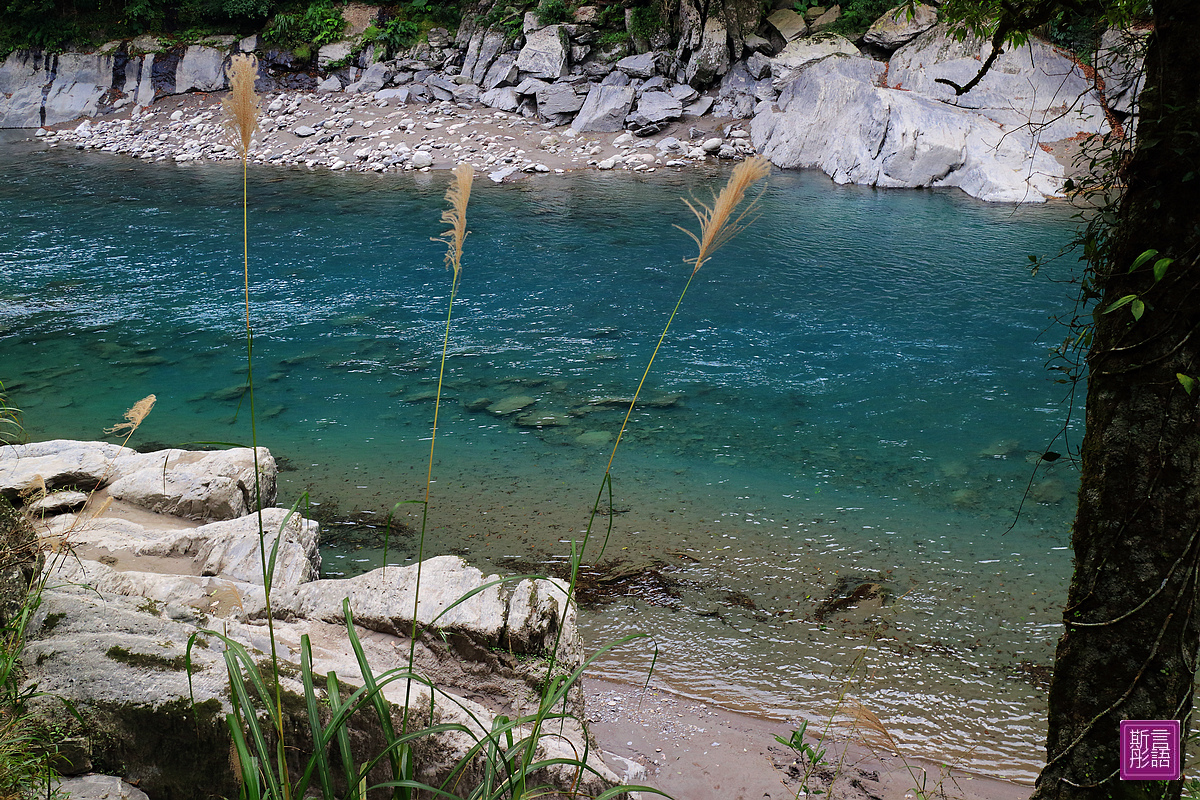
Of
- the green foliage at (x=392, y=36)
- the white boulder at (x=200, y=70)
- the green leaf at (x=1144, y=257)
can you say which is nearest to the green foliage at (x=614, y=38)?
the green foliage at (x=392, y=36)

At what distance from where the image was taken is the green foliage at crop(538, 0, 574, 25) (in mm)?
19453

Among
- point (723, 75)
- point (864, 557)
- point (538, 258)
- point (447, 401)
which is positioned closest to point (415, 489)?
point (447, 401)

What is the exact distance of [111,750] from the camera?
1861mm

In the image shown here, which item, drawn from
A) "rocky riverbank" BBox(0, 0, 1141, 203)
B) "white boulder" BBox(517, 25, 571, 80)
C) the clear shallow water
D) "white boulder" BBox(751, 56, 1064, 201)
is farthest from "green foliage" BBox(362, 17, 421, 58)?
"white boulder" BBox(751, 56, 1064, 201)

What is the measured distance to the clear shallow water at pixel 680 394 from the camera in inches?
Result: 147

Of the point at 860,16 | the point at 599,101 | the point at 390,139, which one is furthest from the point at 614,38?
the point at 390,139

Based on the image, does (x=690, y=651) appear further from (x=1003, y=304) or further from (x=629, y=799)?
(x=1003, y=304)

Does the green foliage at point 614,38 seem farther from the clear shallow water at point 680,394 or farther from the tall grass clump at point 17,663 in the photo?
the tall grass clump at point 17,663

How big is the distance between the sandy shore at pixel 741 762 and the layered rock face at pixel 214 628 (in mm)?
363

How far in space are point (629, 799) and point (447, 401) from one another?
15.4 ft

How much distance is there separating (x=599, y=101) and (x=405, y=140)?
460cm

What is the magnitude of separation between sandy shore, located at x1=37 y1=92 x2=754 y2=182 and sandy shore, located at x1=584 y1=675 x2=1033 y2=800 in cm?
1398

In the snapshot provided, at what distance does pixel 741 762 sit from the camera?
2.87 meters

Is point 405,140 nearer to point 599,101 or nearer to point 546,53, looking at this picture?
point 546,53
